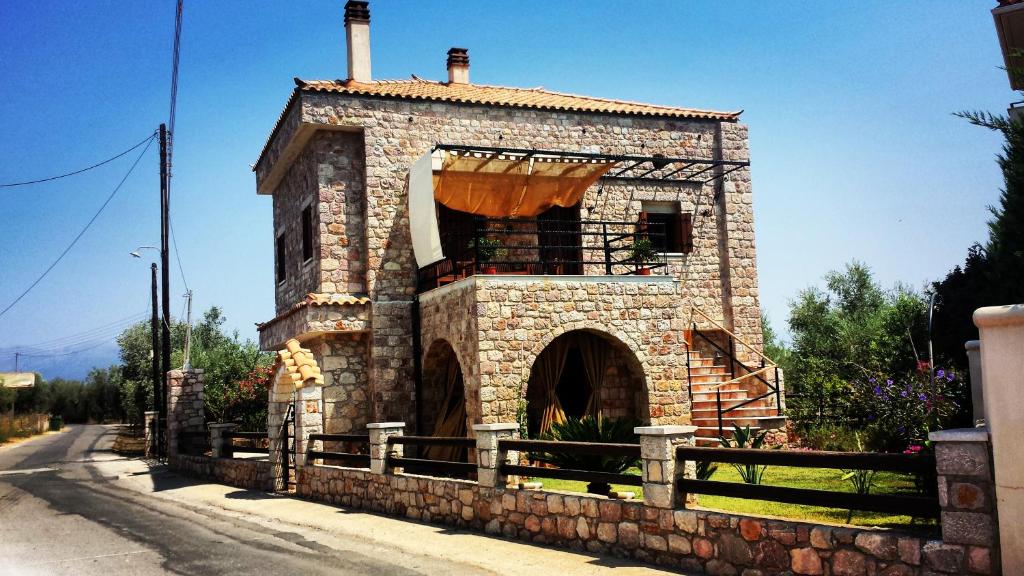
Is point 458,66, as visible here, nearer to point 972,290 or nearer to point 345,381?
point 345,381

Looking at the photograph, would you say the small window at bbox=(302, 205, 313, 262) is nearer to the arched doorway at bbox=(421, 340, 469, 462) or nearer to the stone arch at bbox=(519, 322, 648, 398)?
the arched doorway at bbox=(421, 340, 469, 462)

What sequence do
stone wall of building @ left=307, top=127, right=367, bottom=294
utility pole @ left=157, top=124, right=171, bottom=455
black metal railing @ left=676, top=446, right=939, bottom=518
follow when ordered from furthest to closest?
1. utility pole @ left=157, top=124, right=171, bottom=455
2. stone wall of building @ left=307, top=127, right=367, bottom=294
3. black metal railing @ left=676, top=446, right=939, bottom=518

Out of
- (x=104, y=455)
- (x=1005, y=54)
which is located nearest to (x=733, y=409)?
(x=1005, y=54)

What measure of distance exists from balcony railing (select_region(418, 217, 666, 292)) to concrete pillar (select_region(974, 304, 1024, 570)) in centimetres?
981

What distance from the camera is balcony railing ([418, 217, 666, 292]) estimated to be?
50.8 ft

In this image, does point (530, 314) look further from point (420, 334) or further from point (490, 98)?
point (490, 98)

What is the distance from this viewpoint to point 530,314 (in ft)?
45.3

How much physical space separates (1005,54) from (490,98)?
961 cm

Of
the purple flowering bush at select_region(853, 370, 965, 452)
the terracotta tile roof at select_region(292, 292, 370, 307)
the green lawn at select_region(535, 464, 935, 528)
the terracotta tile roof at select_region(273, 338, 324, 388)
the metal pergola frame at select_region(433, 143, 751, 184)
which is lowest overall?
the green lawn at select_region(535, 464, 935, 528)

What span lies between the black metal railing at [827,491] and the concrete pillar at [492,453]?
2.77 m

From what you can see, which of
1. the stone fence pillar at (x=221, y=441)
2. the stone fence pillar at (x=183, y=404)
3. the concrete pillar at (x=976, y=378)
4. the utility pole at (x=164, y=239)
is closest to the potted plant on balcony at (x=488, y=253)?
the stone fence pillar at (x=221, y=441)

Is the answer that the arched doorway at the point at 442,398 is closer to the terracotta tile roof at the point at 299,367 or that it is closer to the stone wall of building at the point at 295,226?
the terracotta tile roof at the point at 299,367

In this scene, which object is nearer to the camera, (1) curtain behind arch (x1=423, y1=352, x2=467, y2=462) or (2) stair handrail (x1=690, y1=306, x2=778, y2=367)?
(1) curtain behind arch (x1=423, y1=352, x2=467, y2=462)

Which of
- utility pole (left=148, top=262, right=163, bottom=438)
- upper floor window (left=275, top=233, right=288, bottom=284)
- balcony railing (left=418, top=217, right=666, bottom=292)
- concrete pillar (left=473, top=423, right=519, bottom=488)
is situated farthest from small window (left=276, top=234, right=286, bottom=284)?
concrete pillar (left=473, top=423, right=519, bottom=488)
